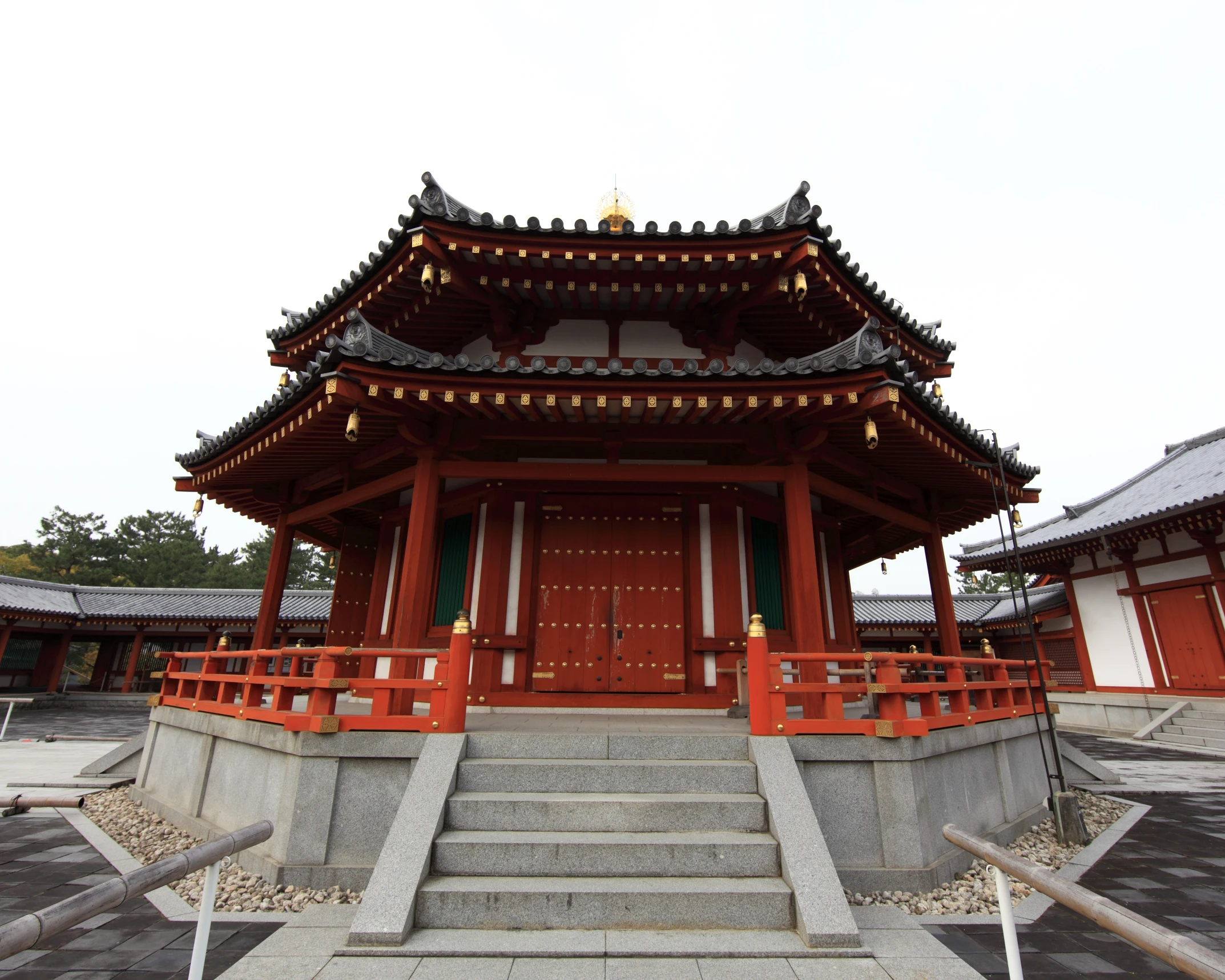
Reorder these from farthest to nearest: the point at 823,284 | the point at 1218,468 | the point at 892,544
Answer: the point at 1218,468 → the point at 892,544 → the point at 823,284

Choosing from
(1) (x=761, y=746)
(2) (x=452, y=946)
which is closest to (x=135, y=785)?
(2) (x=452, y=946)

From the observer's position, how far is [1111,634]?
→ 63.1 feet

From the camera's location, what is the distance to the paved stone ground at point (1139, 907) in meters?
4.52

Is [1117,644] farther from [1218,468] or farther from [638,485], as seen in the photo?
[638,485]

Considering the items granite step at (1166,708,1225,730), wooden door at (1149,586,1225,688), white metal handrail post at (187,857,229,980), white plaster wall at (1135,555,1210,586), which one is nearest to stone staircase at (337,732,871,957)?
white metal handrail post at (187,857,229,980)

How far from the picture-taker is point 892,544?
1309cm

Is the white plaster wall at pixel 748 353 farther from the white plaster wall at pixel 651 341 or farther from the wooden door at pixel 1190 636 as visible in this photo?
the wooden door at pixel 1190 636

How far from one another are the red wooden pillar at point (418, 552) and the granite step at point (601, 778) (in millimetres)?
2277

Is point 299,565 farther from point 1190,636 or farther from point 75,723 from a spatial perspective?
point 1190,636

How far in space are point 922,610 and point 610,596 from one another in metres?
26.2

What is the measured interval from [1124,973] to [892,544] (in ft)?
30.5

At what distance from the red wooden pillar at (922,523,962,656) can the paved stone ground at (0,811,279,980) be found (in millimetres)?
10414

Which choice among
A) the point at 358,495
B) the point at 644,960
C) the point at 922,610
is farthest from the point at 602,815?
the point at 922,610

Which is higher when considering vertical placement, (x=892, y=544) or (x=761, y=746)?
(x=892, y=544)
